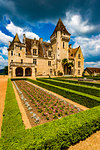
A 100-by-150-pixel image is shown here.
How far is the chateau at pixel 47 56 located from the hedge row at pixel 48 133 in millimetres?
25124

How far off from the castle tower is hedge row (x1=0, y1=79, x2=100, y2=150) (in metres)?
29.2

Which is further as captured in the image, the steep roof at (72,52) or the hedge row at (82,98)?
the steep roof at (72,52)

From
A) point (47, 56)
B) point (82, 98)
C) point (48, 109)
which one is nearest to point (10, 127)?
point (48, 109)

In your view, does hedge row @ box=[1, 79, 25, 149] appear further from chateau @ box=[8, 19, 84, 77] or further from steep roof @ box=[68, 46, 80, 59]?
steep roof @ box=[68, 46, 80, 59]

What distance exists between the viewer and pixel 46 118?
414 centimetres

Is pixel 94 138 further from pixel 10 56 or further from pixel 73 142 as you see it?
pixel 10 56

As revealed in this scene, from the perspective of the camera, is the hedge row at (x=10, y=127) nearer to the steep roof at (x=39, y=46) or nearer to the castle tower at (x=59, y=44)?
the steep roof at (x=39, y=46)

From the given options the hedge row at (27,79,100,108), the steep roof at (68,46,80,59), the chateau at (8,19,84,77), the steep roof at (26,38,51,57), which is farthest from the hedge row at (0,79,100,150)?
the steep roof at (68,46,80,59)

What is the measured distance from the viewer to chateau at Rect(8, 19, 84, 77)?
27984 mm

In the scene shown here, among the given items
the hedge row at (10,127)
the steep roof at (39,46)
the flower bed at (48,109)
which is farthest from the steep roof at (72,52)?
the hedge row at (10,127)

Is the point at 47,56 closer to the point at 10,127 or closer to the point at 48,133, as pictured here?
the point at 10,127

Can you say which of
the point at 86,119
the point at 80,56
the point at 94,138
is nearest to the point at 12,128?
the point at 86,119

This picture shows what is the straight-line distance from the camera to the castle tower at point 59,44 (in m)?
31.6

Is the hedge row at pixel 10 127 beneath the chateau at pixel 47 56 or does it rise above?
beneath
